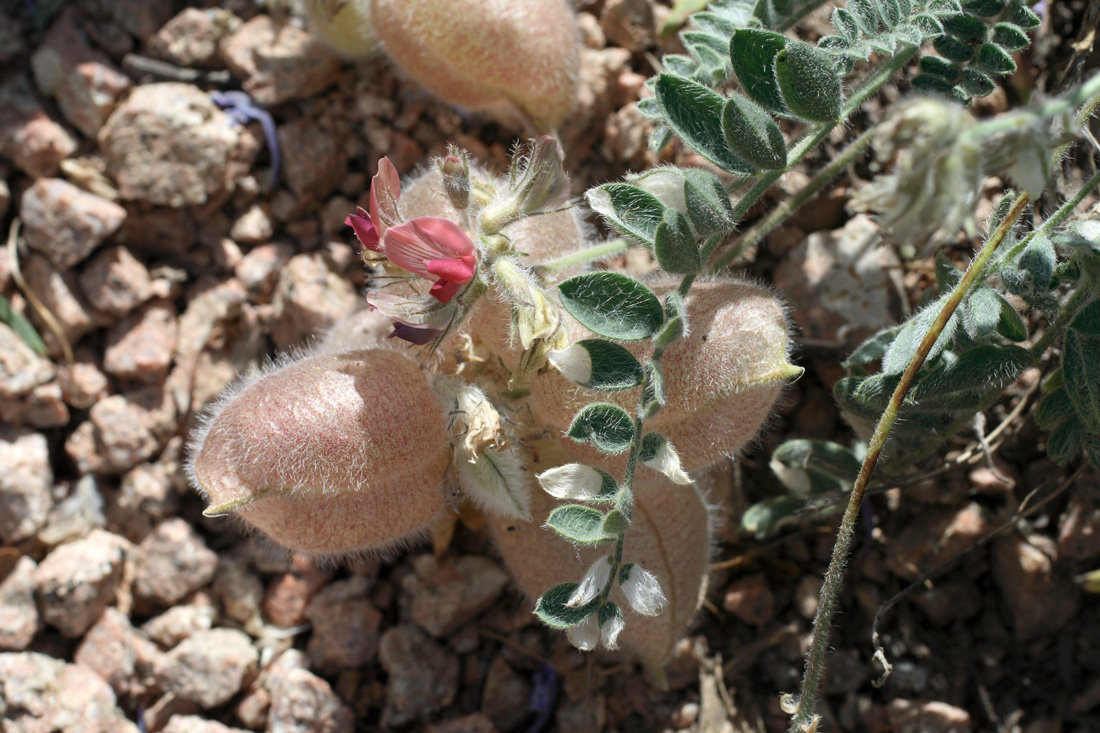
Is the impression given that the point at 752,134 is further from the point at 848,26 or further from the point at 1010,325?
the point at 1010,325

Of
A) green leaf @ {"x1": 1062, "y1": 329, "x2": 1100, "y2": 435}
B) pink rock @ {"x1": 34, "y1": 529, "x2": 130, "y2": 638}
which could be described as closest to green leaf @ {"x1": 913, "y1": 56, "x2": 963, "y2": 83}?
green leaf @ {"x1": 1062, "y1": 329, "x2": 1100, "y2": 435}

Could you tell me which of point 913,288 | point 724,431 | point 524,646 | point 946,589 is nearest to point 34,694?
point 524,646

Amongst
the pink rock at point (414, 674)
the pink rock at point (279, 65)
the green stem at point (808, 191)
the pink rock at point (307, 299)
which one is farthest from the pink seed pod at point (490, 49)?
the pink rock at point (414, 674)

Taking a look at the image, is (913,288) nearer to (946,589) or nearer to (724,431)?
(946,589)

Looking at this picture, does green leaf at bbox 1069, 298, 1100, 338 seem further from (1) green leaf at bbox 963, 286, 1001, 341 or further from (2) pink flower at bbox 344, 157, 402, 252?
(2) pink flower at bbox 344, 157, 402, 252

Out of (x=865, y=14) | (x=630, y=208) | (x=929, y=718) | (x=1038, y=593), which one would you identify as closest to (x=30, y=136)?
(x=630, y=208)

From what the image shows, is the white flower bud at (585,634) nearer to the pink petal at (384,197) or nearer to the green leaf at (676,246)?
the green leaf at (676,246)

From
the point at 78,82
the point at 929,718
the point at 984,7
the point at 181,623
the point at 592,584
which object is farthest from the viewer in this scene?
the point at 78,82
